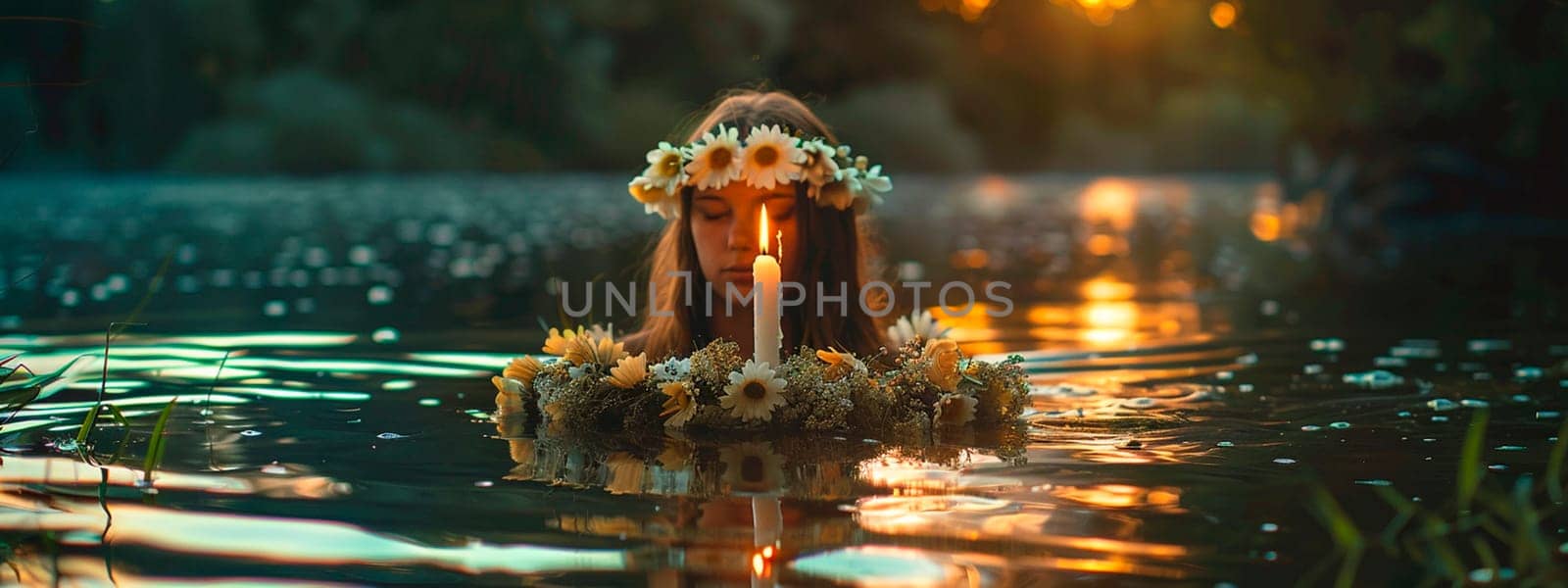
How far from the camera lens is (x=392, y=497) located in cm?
485

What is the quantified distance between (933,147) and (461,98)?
48.3 ft

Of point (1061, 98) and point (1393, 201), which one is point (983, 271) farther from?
point (1061, 98)

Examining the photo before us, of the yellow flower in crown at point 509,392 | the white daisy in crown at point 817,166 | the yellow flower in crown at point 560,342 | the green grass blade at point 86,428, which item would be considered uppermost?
the white daisy in crown at point 817,166

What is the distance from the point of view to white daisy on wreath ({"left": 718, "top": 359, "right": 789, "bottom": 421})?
18.9ft

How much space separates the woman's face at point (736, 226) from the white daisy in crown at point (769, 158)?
0.15 m

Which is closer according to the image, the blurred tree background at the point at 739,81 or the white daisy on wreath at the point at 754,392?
the white daisy on wreath at the point at 754,392

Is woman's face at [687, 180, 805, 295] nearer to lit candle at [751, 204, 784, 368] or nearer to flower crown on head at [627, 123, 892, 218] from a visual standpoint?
flower crown on head at [627, 123, 892, 218]

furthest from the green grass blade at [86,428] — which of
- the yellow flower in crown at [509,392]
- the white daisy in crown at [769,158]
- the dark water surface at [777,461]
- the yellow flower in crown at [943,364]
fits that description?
the yellow flower in crown at [943,364]

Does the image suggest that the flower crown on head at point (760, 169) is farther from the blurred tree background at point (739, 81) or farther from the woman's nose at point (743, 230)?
the blurred tree background at point (739, 81)

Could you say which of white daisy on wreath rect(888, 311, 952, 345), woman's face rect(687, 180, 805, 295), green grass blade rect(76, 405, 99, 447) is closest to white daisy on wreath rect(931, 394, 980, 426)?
white daisy on wreath rect(888, 311, 952, 345)

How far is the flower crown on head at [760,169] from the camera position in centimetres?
625

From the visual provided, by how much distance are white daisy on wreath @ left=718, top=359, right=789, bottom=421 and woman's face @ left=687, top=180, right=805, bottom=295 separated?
678 mm

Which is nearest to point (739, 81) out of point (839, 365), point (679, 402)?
point (839, 365)

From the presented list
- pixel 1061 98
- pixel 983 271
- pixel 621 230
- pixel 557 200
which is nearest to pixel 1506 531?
pixel 983 271
